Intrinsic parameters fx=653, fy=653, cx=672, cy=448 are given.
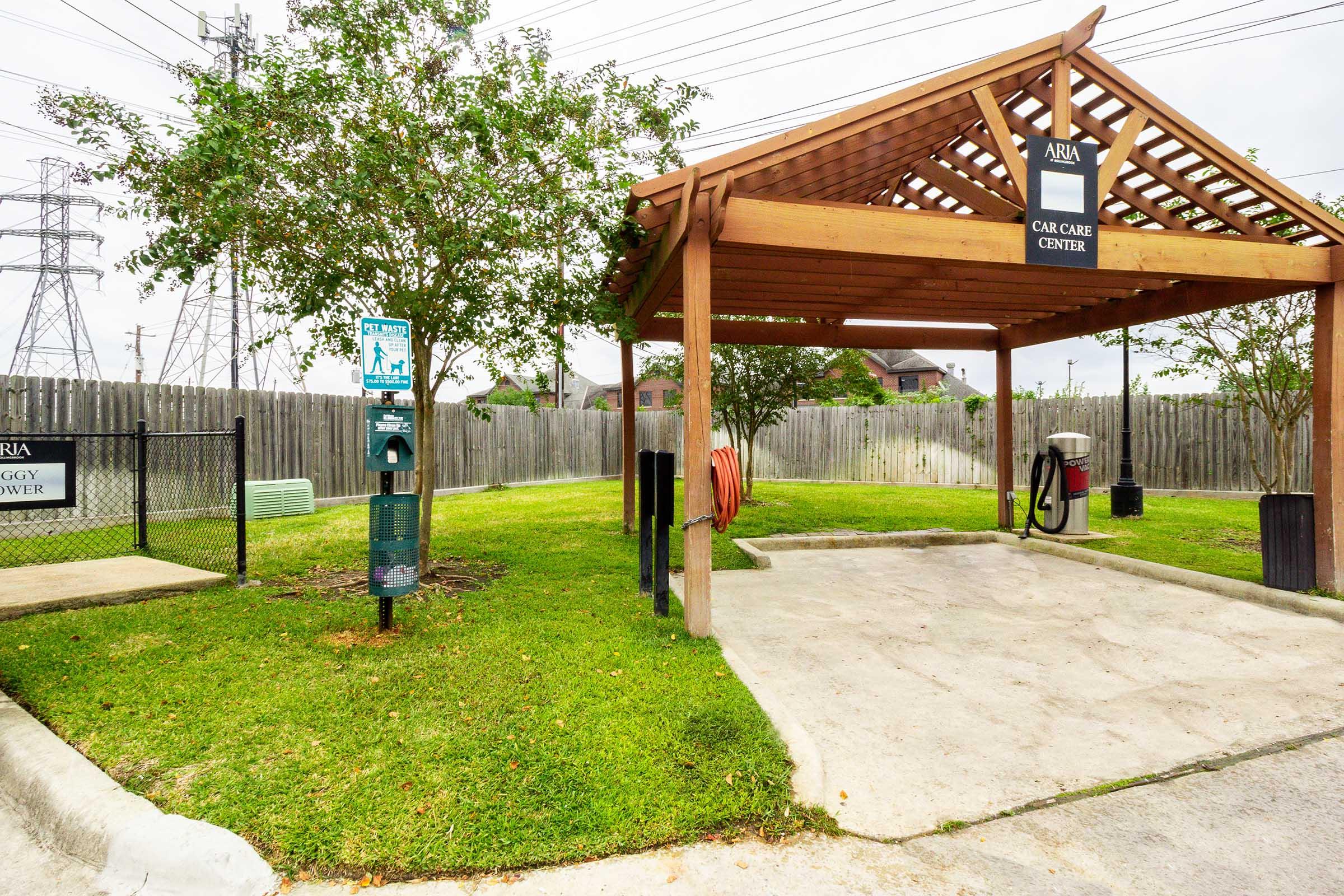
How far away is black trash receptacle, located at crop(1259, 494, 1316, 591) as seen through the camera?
5.80 m

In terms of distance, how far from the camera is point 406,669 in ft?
13.1

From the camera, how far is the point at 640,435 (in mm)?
22297

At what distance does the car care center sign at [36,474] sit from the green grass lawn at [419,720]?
0.93m

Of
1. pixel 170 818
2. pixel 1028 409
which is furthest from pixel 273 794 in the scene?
pixel 1028 409

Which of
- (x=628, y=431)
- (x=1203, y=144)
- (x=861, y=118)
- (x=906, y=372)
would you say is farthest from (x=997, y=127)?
(x=906, y=372)

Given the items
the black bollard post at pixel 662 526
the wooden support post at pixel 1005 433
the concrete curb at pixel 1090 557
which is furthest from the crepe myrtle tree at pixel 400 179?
the wooden support post at pixel 1005 433

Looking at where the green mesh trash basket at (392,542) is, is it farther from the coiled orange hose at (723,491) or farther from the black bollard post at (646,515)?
the coiled orange hose at (723,491)

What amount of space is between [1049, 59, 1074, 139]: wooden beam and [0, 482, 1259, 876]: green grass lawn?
185 inches

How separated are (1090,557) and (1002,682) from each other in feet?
14.8

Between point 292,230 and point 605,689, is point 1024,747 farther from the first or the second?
point 292,230

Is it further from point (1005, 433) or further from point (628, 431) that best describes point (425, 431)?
point (1005, 433)

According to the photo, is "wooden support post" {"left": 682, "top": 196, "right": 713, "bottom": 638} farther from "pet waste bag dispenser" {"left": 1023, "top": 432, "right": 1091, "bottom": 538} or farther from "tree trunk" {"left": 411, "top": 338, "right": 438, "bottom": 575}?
"pet waste bag dispenser" {"left": 1023, "top": 432, "right": 1091, "bottom": 538}

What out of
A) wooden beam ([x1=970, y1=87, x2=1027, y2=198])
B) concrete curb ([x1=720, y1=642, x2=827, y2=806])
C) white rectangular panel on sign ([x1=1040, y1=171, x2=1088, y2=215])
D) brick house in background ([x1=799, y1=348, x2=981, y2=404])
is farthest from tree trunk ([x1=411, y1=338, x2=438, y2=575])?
brick house in background ([x1=799, y1=348, x2=981, y2=404])

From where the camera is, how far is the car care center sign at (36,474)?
4.49m
